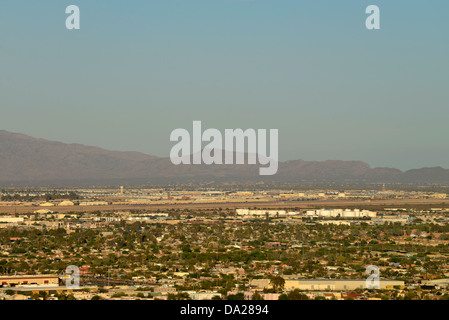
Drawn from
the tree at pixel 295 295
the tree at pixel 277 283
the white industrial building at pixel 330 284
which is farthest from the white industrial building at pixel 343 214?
the tree at pixel 295 295

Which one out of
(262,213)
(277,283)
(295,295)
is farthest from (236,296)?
(262,213)

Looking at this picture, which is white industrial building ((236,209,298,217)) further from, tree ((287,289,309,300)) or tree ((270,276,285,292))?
tree ((287,289,309,300))

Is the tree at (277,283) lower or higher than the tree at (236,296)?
lower

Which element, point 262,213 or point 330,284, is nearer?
point 330,284

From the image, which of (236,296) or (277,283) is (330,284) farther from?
(236,296)

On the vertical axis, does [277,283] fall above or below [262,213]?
above

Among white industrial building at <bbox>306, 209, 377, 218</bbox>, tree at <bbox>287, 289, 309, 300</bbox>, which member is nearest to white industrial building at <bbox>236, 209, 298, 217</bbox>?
white industrial building at <bbox>306, 209, 377, 218</bbox>

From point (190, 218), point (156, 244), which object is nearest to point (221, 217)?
point (190, 218)

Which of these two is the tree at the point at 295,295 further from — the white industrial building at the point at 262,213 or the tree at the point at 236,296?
the white industrial building at the point at 262,213
